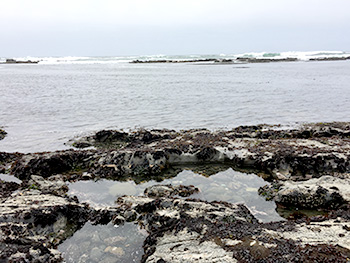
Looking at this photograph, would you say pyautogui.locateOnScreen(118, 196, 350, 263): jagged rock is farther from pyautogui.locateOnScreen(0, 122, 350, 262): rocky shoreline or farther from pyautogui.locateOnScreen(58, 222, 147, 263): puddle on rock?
pyautogui.locateOnScreen(58, 222, 147, 263): puddle on rock

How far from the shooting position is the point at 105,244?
21.9ft

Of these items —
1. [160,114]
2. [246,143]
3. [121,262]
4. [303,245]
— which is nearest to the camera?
[303,245]

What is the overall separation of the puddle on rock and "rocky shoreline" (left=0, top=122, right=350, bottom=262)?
67 mm

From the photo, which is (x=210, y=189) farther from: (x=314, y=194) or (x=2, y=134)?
(x=2, y=134)

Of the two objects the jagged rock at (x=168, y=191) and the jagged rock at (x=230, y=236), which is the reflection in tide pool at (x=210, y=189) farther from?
the jagged rock at (x=230, y=236)

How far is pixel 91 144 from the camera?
14664 mm

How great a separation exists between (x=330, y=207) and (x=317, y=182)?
43.4 inches

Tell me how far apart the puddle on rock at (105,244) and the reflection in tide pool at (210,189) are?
5.13ft

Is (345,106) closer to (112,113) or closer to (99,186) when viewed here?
(112,113)

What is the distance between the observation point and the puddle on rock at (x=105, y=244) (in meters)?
6.22

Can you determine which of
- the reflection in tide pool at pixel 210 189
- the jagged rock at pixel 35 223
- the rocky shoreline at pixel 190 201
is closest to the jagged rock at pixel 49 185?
the rocky shoreline at pixel 190 201

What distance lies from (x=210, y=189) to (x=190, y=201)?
2.15 meters

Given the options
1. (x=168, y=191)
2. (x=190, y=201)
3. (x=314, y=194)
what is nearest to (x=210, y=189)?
(x=168, y=191)

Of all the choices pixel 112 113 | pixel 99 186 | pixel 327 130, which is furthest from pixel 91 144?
pixel 327 130
